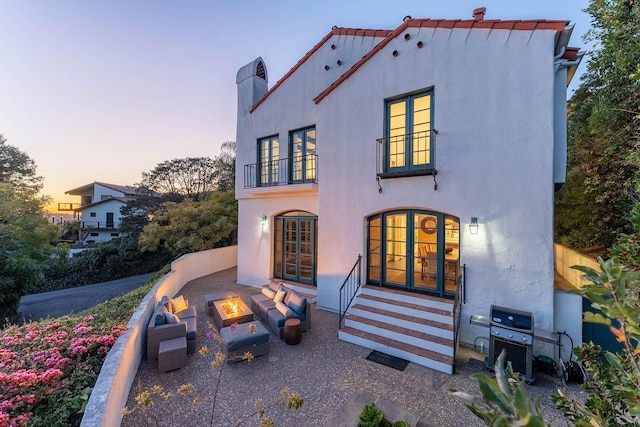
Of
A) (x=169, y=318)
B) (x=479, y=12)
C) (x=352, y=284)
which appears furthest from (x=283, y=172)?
(x=479, y=12)

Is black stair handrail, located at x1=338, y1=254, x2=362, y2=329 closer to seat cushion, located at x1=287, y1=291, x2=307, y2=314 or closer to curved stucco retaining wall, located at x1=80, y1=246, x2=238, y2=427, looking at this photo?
seat cushion, located at x1=287, y1=291, x2=307, y2=314

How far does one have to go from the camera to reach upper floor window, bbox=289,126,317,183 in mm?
10141

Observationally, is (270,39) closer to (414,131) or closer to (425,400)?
(414,131)

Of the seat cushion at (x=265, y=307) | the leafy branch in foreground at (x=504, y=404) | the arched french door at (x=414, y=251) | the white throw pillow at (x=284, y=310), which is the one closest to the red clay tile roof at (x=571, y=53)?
the arched french door at (x=414, y=251)

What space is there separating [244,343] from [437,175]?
6.07 meters

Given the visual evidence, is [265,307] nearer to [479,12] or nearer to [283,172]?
[283,172]

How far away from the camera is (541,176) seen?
5.78m

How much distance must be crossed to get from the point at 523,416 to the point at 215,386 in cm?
559

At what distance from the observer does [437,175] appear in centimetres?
688

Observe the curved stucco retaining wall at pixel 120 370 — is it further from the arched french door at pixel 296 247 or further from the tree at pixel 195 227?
the tree at pixel 195 227

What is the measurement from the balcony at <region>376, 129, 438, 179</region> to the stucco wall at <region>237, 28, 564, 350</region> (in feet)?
0.72

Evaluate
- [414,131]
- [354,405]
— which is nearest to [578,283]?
[414,131]

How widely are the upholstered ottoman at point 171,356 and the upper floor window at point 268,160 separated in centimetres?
683

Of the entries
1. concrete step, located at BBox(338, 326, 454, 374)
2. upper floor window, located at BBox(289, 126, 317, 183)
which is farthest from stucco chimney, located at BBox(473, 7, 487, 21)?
concrete step, located at BBox(338, 326, 454, 374)
